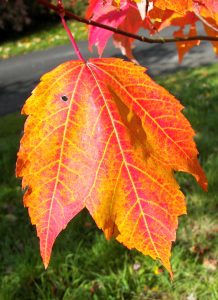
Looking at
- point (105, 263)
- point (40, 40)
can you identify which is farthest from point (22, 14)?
point (105, 263)

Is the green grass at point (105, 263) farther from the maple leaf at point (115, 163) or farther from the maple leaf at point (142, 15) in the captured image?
the maple leaf at point (115, 163)

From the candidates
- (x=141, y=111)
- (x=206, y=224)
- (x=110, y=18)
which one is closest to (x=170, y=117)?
(x=141, y=111)

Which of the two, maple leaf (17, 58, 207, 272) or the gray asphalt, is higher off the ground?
maple leaf (17, 58, 207, 272)

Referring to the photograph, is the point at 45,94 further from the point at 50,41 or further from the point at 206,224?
the point at 50,41

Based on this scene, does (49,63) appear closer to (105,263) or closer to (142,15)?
(105,263)

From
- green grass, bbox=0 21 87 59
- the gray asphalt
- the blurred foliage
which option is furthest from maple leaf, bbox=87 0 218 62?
the blurred foliage

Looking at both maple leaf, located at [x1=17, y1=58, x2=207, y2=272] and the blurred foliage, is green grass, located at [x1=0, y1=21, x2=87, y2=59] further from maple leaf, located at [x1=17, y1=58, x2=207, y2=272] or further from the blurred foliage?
maple leaf, located at [x1=17, y1=58, x2=207, y2=272]
